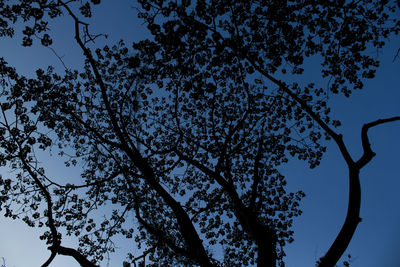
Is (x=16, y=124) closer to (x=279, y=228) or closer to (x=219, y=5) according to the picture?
(x=219, y=5)

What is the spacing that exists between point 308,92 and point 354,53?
8.13ft

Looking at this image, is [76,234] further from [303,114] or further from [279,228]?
[303,114]

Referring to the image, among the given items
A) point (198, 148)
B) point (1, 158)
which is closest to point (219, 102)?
point (198, 148)

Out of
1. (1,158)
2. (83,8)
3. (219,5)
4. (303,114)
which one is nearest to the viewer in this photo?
(83,8)

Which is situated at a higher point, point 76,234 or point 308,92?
point 308,92

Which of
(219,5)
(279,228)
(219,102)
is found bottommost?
(279,228)

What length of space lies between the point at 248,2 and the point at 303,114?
619cm

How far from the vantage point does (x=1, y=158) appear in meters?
11.3

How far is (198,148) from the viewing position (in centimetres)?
1380

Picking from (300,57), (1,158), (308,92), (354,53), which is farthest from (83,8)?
(354,53)

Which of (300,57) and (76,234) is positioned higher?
(300,57)

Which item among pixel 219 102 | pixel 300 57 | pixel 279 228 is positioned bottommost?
pixel 279 228

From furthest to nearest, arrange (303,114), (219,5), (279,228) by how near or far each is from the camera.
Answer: (279,228)
(303,114)
(219,5)

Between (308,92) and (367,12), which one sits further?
(308,92)
